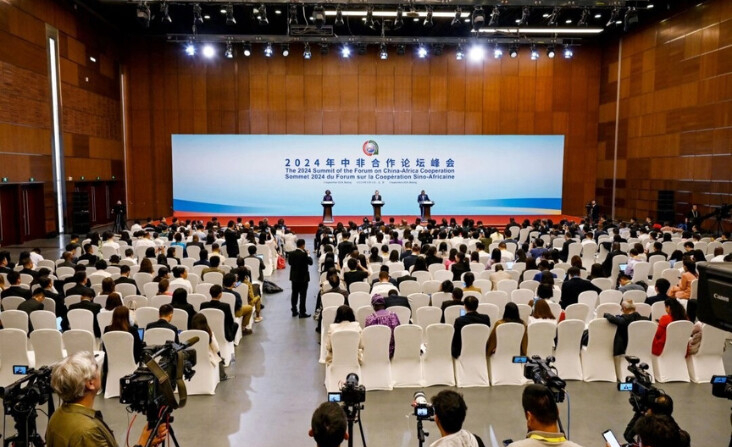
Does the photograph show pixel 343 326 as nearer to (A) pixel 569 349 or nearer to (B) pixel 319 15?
(A) pixel 569 349

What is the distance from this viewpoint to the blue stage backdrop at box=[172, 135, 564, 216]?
21.5 m

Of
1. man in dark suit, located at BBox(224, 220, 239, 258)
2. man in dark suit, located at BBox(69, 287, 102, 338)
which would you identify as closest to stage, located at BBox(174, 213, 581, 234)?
man in dark suit, located at BBox(224, 220, 239, 258)

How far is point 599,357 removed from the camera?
612cm

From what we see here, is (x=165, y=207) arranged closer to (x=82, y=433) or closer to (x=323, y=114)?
(x=323, y=114)

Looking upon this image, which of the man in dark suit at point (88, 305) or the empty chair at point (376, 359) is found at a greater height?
the man in dark suit at point (88, 305)

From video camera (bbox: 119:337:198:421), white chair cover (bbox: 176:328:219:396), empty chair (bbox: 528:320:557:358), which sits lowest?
white chair cover (bbox: 176:328:219:396)

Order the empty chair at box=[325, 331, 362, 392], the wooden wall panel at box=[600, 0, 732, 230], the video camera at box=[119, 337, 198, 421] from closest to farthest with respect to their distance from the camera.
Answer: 1. the video camera at box=[119, 337, 198, 421]
2. the empty chair at box=[325, 331, 362, 392]
3. the wooden wall panel at box=[600, 0, 732, 230]

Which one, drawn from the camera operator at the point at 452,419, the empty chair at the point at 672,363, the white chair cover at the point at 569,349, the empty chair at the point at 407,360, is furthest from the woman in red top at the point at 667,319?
the camera operator at the point at 452,419

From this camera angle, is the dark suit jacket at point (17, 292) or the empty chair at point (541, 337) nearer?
the empty chair at point (541, 337)

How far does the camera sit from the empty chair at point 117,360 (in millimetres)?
5484

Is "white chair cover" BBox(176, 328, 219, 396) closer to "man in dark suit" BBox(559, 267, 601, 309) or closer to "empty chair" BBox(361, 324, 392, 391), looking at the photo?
"empty chair" BBox(361, 324, 392, 391)

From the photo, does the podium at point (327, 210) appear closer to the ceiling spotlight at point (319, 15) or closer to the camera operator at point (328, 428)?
the ceiling spotlight at point (319, 15)

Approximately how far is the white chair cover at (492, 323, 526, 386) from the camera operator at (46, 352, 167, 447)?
434cm

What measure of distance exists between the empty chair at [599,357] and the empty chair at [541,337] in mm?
474
